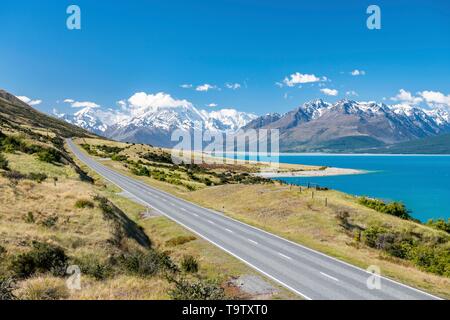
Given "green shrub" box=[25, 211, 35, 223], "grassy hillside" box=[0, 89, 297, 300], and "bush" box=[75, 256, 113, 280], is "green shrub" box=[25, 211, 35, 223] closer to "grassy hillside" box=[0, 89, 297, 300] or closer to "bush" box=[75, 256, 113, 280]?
"grassy hillside" box=[0, 89, 297, 300]

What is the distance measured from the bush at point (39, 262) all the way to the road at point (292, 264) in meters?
11.9

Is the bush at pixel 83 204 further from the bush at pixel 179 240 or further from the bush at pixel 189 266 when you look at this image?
the bush at pixel 189 266

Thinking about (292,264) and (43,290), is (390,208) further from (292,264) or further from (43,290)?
(43,290)

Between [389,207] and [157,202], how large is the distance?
3371 cm

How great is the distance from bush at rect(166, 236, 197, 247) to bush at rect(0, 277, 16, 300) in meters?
18.1

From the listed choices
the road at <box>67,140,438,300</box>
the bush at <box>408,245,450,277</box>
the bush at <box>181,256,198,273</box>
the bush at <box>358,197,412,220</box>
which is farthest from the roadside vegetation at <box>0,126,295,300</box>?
the bush at <box>358,197,412,220</box>

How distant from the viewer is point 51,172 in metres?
45.2

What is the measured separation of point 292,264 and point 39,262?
15.9 m

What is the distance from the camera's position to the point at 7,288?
1416 cm
